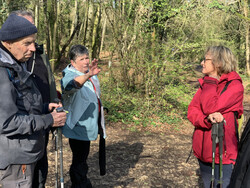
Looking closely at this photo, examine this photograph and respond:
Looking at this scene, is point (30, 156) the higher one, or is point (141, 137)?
point (30, 156)

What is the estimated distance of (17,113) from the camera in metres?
2.06

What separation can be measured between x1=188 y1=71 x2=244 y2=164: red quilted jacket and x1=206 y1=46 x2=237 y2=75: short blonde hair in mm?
62

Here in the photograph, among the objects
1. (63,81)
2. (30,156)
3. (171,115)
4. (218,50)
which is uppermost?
(218,50)

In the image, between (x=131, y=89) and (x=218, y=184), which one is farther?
(x=131, y=89)

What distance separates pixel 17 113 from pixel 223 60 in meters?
2.08

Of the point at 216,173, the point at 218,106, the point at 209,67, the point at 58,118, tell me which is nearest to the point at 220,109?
the point at 218,106

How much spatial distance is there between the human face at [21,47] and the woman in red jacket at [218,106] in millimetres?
1791

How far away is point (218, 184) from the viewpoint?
284 centimetres

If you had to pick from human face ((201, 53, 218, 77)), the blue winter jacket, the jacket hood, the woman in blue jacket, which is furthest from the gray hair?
human face ((201, 53, 218, 77))

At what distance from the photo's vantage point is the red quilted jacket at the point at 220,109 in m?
2.67

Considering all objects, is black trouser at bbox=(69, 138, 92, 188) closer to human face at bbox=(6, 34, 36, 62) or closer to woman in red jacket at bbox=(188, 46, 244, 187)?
woman in red jacket at bbox=(188, 46, 244, 187)

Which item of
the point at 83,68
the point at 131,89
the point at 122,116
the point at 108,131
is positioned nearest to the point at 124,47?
the point at 131,89

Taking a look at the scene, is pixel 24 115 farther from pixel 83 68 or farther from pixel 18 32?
pixel 83 68

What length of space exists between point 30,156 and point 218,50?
2138 millimetres
